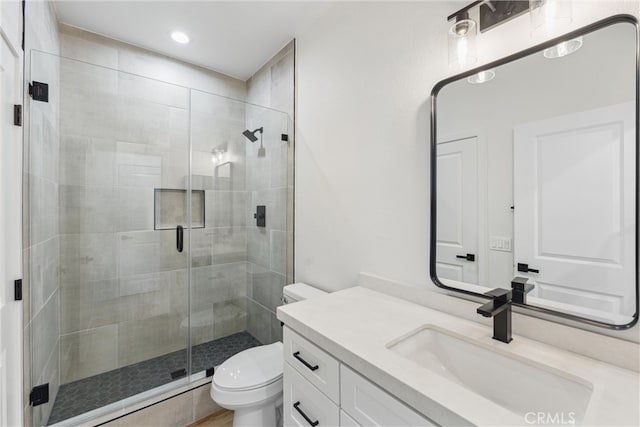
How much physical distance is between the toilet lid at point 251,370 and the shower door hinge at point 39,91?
1680mm

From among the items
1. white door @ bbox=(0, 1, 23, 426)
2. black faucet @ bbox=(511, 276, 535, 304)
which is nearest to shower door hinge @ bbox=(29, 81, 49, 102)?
white door @ bbox=(0, 1, 23, 426)

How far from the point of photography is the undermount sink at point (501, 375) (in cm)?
71

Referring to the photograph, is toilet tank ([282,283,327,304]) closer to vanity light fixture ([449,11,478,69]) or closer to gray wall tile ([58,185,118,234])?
gray wall tile ([58,185,118,234])

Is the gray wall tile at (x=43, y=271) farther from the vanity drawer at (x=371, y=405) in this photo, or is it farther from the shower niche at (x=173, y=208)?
the vanity drawer at (x=371, y=405)

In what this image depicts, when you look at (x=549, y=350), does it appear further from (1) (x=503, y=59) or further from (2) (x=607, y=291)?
(1) (x=503, y=59)

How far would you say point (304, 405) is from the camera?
3.38ft

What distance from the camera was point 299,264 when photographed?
2.04 meters

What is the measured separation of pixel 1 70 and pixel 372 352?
1.66 meters

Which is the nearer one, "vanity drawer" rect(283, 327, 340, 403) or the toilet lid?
"vanity drawer" rect(283, 327, 340, 403)

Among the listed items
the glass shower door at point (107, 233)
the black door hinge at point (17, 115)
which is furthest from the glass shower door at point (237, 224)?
the black door hinge at point (17, 115)

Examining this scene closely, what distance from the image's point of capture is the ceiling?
1.75m

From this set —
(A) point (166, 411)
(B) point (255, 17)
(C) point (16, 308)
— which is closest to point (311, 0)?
(B) point (255, 17)

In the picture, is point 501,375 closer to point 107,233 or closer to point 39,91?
point 107,233

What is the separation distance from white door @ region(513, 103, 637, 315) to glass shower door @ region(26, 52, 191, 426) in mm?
1957
